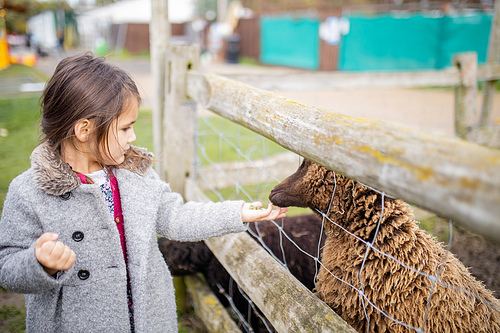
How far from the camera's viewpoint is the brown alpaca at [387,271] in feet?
4.80

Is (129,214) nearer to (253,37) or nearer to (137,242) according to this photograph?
(137,242)

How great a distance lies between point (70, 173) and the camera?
4.78 ft

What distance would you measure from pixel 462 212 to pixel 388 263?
89 centimetres

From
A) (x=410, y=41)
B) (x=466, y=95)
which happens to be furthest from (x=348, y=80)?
(x=410, y=41)

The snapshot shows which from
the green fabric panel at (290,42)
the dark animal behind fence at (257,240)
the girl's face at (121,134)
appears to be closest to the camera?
the girl's face at (121,134)

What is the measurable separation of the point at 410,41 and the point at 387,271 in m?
14.7

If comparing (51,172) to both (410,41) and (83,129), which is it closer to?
(83,129)

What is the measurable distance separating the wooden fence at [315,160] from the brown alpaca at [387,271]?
0.28 m

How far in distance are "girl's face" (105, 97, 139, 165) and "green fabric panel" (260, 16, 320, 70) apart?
56.4 feet

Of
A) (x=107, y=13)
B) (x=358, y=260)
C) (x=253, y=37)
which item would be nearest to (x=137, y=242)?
(x=358, y=260)

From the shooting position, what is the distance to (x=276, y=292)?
1.52 metres

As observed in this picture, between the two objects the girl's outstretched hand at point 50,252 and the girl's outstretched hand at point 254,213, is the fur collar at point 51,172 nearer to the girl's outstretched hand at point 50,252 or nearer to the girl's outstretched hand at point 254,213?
the girl's outstretched hand at point 50,252

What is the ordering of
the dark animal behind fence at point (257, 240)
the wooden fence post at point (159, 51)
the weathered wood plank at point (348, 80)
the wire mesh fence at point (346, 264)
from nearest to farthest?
the wire mesh fence at point (346, 264) → the dark animal behind fence at point (257, 240) → the wooden fence post at point (159, 51) → the weathered wood plank at point (348, 80)

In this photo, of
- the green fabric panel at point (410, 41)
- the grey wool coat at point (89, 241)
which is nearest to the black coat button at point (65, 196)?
the grey wool coat at point (89, 241)
